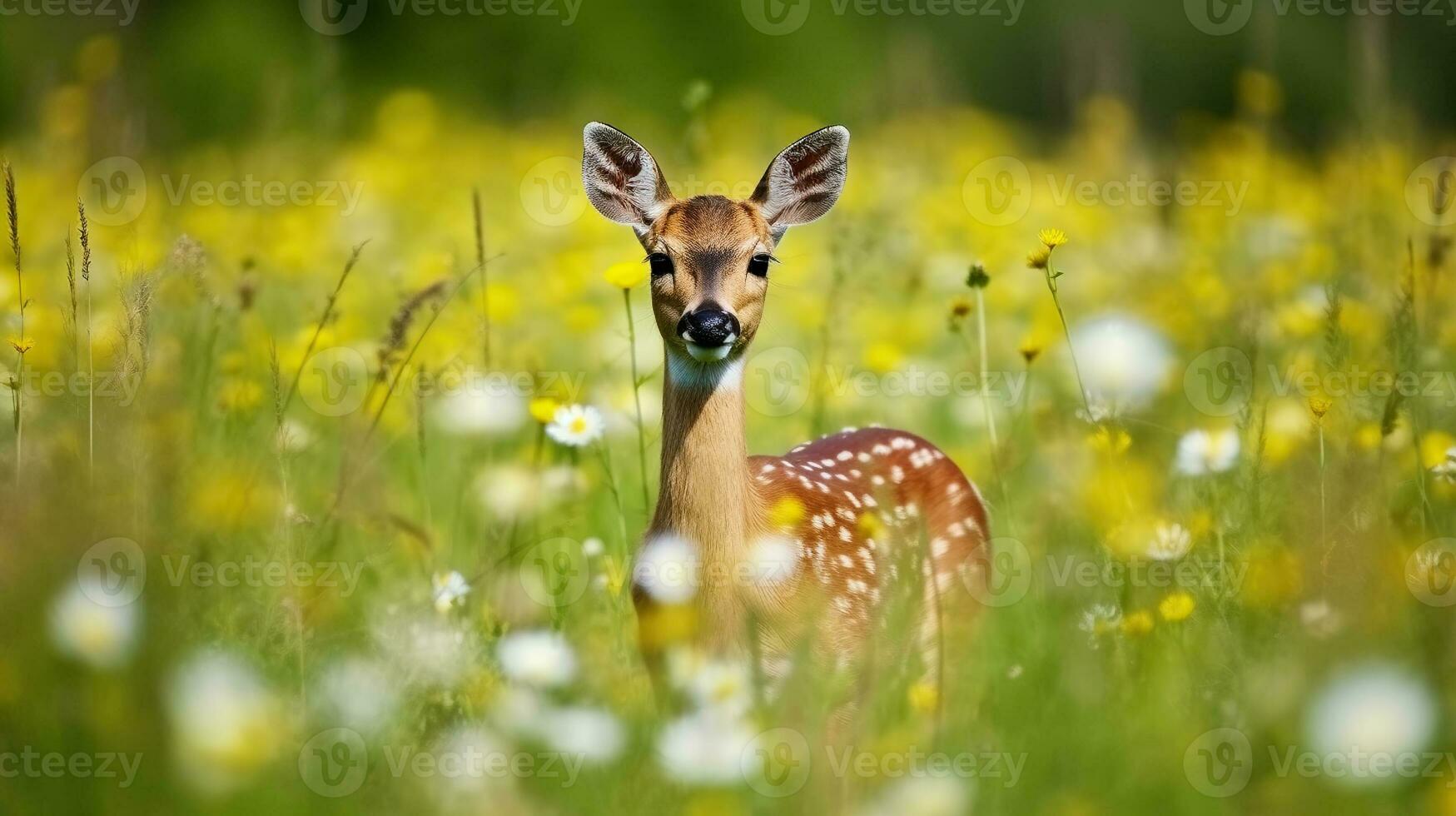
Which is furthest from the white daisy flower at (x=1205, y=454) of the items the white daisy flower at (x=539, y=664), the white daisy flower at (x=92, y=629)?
the white daisy flower at (x=92, y=629)

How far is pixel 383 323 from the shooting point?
5.80m

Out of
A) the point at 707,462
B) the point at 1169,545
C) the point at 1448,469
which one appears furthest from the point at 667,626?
the point at 1448,469

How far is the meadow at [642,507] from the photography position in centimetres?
240

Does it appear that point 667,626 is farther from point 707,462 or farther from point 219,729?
point 219,729

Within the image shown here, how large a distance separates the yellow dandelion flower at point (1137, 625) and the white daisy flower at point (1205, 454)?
2.40ft

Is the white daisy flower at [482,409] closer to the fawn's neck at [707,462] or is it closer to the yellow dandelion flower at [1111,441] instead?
the fawn's neck at [707,462]

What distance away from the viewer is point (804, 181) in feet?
12.3

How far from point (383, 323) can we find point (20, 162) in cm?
355

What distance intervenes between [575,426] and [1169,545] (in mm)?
1360

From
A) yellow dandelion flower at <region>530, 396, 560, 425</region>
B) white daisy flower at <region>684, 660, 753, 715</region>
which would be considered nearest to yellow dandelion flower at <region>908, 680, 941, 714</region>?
white daisy flower at <region>684, 660, 753, 715</region>

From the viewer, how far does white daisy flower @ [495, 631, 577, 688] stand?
284 cm

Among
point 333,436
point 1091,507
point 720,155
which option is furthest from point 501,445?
point 720,155

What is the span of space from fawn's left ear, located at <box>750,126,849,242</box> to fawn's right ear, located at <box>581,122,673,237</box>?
0.23m

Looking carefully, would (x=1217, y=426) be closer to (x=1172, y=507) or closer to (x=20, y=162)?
(x=1172, y=507)
